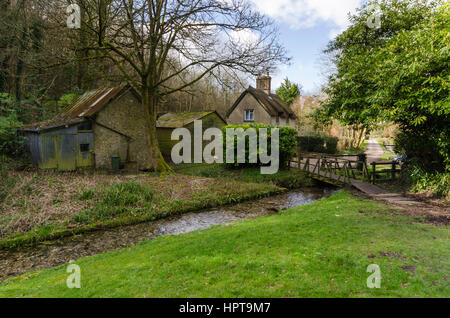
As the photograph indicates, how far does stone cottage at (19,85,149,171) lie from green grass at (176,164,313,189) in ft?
15.1

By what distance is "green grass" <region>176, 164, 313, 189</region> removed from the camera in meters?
16.3

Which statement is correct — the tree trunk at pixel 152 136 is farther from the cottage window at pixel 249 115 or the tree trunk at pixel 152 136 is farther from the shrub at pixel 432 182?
the cottage window at pixel 249 115

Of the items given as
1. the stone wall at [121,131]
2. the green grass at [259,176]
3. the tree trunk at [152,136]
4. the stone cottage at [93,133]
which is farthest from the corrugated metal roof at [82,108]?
the green grass at [259,176]

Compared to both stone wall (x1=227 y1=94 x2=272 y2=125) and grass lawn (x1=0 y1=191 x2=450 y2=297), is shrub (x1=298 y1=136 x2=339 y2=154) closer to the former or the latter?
stone wall (x1=227 y1=94 x2=272 y2=125)

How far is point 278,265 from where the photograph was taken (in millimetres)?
4660

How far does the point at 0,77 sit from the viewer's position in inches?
683

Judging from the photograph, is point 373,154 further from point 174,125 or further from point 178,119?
point 174,125

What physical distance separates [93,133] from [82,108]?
2.02 metres

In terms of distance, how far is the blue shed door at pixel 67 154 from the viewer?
14.8 metres

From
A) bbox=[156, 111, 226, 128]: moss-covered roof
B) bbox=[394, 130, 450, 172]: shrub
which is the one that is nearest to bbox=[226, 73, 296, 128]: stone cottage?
bbox=[156, 111, 226, 128]: moss-covered roof

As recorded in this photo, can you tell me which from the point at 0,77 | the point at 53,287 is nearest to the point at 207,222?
the point at 53,287

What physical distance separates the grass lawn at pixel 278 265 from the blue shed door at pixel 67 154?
33.8ft
